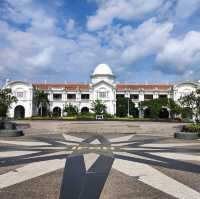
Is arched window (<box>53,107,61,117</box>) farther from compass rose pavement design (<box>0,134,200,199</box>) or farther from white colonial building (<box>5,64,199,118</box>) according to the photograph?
compass rose pavement design (<box>0,134,200,199</box>)

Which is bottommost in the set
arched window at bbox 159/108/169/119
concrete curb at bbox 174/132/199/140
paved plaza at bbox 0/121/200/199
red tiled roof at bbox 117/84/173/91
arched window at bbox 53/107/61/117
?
paved plaza at bbox 0/121/200/199

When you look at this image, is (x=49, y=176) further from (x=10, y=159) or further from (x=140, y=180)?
(x=10, y=159)

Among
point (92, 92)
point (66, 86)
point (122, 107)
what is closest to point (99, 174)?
point (122, 107)

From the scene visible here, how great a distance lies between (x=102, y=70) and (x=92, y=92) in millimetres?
9294

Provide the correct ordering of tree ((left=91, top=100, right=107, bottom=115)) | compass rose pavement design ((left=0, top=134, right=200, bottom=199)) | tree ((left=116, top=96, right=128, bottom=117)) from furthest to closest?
1. tree ((left=116, top=96, right=128, bottom=117))
2. tree ((left=91, top=100, right=107, bottom=115))
3. compass rose pavement design ((left=0, top=134, right=200, bottom=199))

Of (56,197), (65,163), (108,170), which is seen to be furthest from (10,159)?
(56,197)

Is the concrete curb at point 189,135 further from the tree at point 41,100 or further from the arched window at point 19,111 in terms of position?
the arched window at point 19,111

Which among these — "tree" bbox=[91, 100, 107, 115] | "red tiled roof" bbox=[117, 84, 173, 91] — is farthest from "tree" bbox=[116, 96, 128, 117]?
"red tiled roof" bbox=[117, 84, 173, 91]

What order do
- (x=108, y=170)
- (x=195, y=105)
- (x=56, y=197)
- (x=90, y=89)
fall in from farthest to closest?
1. (x=90, y=89)
2. (x=195, y=105)
3. (x=108, y=170)
4. (x=56, y=197)

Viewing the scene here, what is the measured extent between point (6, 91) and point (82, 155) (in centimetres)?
1967

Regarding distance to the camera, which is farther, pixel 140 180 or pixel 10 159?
pixel 10 159

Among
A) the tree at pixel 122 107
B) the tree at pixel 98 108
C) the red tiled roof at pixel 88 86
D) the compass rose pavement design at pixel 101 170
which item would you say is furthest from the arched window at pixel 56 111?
the compass rose pavement design at pixel 101 170

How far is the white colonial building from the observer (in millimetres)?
88875

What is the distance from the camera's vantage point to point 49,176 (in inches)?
386
